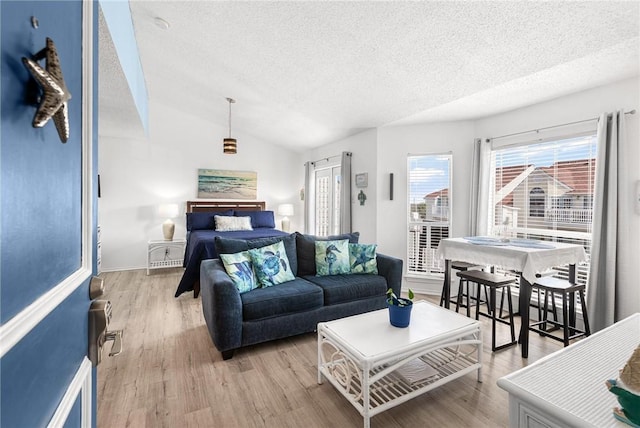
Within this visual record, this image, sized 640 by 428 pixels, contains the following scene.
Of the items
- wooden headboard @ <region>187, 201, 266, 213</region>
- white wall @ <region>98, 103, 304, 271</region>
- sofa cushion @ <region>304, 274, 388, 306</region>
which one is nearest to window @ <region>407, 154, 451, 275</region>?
sofa cushion @ <region>304, 274, 388, 306</region>

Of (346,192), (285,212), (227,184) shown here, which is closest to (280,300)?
(346,192)

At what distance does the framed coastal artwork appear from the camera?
5953 millimetres

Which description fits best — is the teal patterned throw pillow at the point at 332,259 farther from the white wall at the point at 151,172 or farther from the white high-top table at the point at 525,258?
the white wall at the point at 151,172

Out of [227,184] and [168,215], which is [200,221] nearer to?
[168,215]

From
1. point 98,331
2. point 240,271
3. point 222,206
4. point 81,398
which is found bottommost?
point 240,271

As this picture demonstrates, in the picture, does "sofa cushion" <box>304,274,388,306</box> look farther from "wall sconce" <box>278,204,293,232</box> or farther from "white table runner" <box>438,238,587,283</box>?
"wall sconce" <box>278,204,293,232</box>

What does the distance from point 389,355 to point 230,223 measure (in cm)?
411

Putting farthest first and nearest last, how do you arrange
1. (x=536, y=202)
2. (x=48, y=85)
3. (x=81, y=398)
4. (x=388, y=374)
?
(x=536, y=202), (x=388, y=374), (x=81, y=398), (x=48, y=85)

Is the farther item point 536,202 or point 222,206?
point 222,206

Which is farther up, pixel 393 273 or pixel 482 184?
pixel 482 184

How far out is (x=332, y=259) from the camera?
3.21 m

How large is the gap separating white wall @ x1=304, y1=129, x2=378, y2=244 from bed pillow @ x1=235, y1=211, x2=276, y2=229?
5.98 feet

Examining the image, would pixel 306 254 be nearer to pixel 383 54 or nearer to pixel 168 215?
pixel 383 54

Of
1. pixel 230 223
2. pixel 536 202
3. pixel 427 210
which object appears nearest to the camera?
pixel 536 202
